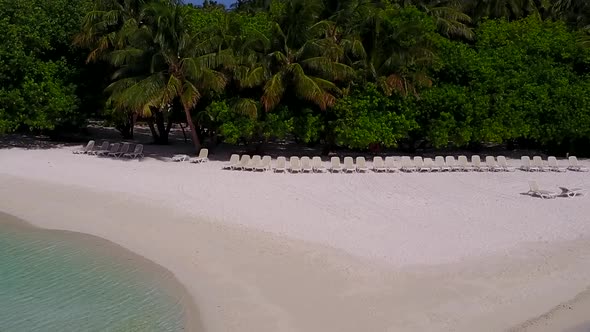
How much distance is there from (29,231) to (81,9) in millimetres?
13197

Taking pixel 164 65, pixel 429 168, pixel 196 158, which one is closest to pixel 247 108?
pixel 196 158

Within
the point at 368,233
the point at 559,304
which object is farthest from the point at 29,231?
the point at 559,304

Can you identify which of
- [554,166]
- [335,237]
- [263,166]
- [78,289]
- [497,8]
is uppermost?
[497,8]

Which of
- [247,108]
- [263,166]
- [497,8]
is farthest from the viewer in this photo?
[497,8]

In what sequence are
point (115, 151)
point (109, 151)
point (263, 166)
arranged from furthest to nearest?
point (109, 151) < point (115, 151) < point (263, 166)

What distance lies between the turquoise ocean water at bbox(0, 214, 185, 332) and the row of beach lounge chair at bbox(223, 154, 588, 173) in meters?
7.78

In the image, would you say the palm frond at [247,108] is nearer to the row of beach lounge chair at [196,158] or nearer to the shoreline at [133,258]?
the row of beach lounge chair at [196,158]

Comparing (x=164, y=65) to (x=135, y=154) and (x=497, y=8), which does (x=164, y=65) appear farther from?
(x=497, y=8)

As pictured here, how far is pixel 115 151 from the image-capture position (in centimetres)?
2278

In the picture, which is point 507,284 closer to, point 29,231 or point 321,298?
point 321,298

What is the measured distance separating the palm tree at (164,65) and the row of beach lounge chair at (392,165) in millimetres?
3132

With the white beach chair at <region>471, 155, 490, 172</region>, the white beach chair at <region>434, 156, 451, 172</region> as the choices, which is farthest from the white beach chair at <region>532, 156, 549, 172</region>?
the white beach chair at <region>434, 156, 451, 172</region>

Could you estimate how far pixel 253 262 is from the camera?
12039 mm

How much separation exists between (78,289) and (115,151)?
492 inches
